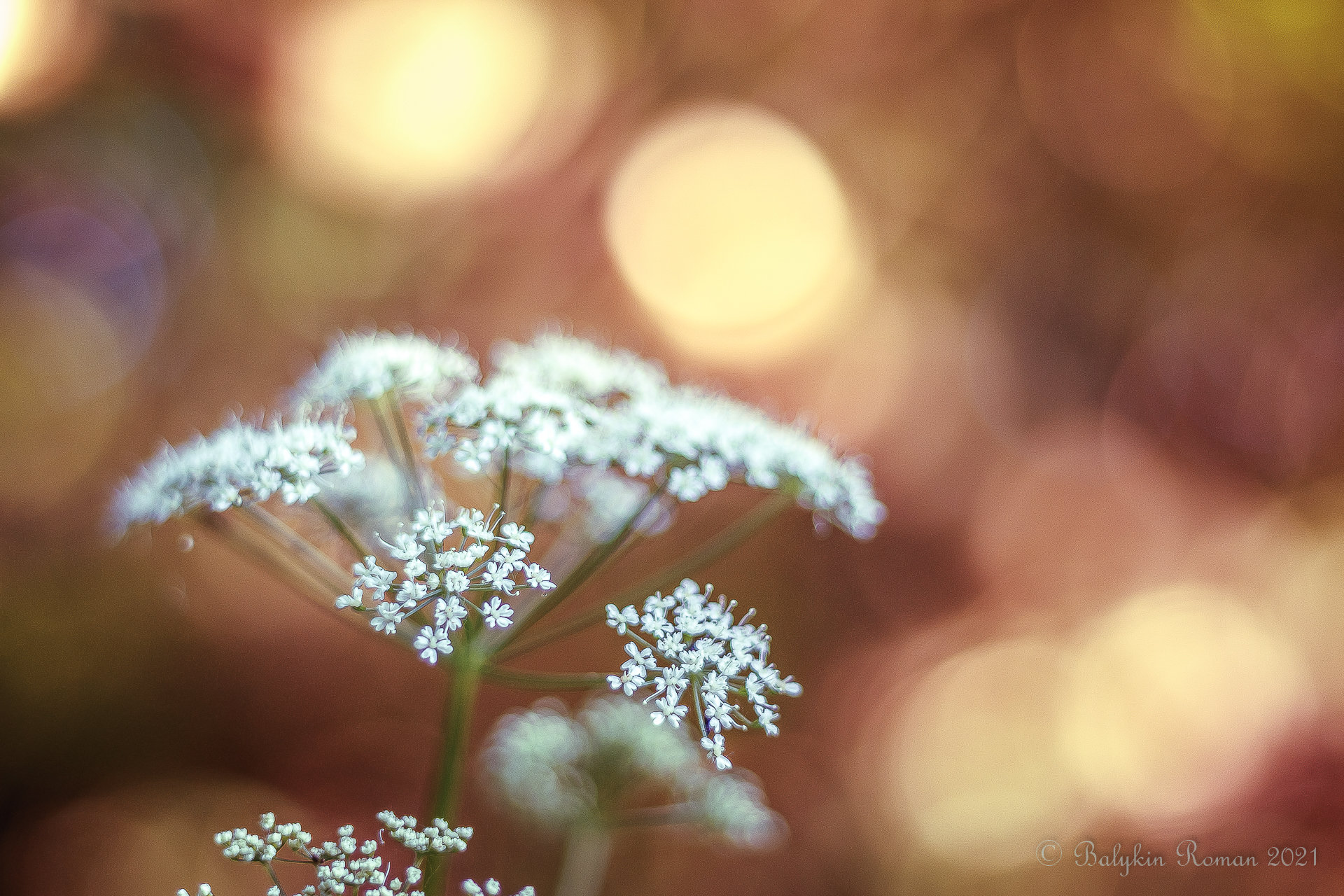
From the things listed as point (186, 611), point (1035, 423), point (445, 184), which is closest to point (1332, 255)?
point (1035, 423)

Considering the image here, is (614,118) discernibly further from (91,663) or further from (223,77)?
(91,663)

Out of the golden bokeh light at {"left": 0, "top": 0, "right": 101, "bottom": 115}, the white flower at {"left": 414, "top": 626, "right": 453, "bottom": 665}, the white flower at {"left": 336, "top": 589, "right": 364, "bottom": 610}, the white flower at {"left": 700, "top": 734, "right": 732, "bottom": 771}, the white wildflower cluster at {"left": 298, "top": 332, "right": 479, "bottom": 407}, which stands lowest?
the white flower at {"left": 700, "top": 734, "right": 732, "bottom": 771}

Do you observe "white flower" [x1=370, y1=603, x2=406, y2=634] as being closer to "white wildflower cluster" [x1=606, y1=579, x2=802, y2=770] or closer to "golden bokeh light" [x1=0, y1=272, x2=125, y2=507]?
"white wildflower cluster" [x1=606, y1=579, x2=802, y2=770]

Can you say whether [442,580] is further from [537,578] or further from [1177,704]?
[1177,704]

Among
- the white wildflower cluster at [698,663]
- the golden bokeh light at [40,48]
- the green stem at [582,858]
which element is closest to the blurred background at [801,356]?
the golden bokeh light at [40,48]

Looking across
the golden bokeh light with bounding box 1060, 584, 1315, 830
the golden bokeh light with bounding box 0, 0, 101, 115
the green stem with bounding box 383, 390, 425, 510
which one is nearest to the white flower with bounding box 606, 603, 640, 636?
the green stem with bounding box 383, 390, 425, 510
